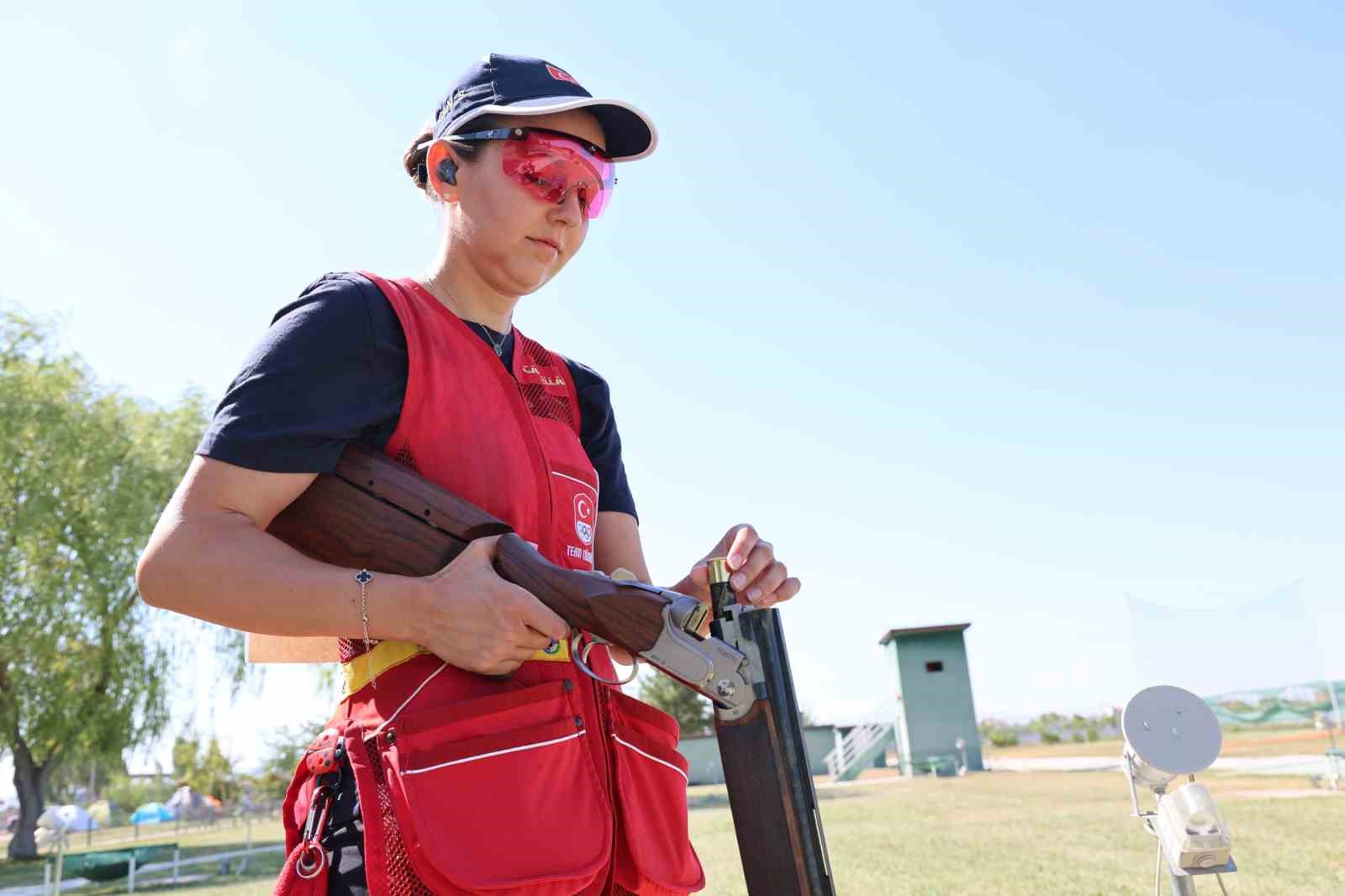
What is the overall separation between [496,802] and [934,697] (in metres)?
30.4

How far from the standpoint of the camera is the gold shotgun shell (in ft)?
6.54

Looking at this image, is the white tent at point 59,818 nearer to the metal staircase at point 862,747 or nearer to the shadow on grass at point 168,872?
the shadow on grass at point 168,872

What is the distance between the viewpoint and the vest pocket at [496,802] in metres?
1.54

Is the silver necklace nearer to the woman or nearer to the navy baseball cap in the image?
the woman

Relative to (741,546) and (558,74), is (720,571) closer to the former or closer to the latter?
(741,546)

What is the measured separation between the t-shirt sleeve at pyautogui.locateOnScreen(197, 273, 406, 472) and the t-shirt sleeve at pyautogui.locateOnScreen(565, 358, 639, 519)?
671 mm

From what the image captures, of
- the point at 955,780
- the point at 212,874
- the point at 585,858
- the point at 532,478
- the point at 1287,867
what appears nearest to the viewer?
the point at 585,858

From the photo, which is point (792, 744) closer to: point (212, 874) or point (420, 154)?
point (420, 154)

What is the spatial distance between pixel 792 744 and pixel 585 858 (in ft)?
1.59

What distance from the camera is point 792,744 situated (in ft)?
6.17

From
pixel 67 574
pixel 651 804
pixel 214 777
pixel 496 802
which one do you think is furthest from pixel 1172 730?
pixel 214 777

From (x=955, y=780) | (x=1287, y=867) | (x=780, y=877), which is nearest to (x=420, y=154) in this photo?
(x=780, y=877)

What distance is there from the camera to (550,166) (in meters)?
2.19

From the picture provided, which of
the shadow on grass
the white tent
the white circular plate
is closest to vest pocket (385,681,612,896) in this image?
the white circular plate
